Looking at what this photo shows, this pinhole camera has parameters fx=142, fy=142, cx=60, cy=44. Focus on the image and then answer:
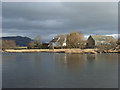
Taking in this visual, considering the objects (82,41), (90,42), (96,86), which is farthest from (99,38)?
(96,86)

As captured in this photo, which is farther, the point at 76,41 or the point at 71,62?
the point at 76,41

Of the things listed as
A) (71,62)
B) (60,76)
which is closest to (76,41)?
(71,62)

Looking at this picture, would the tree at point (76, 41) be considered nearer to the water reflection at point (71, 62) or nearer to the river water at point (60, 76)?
the water reflection at point (71, 62)

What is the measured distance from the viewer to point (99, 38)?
5047 cm

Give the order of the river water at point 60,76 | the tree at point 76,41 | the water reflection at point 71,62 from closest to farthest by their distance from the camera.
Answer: the river water at point 60,76, the water reflection at point 71,62, the tree at point 76,41

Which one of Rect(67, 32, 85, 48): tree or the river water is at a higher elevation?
Rect(67, 32, 85, 48): tree

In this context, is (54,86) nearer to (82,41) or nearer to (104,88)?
(104,88)

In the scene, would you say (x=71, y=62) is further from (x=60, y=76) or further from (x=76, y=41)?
(x=76, y=41)

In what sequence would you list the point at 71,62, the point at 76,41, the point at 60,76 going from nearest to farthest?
the point at 60,76, the point at 71,62, the point at 76,41

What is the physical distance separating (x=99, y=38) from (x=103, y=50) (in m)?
17.9

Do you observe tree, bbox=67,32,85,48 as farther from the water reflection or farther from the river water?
the river water

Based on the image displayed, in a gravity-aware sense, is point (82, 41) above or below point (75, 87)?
above

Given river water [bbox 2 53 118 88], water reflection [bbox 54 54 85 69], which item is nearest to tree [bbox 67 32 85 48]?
water reflection [bbox 54 54 85 69]

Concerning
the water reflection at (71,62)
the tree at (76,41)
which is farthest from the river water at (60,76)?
the tree at (76,41)
